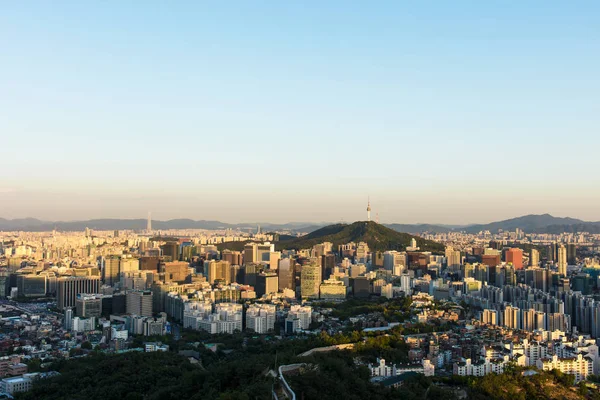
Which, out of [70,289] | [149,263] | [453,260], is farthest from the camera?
[453,260]

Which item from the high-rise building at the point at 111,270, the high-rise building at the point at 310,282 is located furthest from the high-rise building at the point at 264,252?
the high-rise building at the point at 310,282

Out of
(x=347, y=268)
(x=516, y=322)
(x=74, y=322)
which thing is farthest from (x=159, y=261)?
(x=516, y=322)

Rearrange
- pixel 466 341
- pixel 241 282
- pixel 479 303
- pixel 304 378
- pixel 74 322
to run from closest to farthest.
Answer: pixel 304 378, pixel 466 341, pixel 74 322, pixel 479 303, pixel 241 282

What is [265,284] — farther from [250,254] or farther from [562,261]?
[562,261]

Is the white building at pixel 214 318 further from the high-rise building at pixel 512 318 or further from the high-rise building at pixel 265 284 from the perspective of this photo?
the high-rise building at pixel 512 318

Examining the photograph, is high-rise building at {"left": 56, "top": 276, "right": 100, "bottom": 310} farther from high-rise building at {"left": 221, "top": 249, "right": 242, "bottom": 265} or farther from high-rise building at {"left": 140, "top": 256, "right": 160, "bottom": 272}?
high-rise building at {"left": 221, "top": 249, "right": 242, "bottom": 265}

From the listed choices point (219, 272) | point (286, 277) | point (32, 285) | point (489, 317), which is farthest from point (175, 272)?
point (489, 317)

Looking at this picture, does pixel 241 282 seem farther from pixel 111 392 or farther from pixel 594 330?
pixel 111 392

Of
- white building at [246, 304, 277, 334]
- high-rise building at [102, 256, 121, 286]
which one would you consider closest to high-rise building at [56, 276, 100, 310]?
high-rise building at [102, 256, 121, 286]
